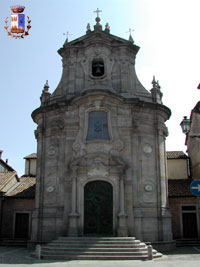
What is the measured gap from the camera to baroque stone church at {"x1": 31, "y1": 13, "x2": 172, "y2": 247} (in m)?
19.6

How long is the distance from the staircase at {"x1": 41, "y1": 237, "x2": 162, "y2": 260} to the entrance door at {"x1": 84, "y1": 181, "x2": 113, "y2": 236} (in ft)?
5.33

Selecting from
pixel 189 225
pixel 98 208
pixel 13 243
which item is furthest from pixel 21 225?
pixel 189 225

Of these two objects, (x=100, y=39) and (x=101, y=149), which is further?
(x=100, y=39)

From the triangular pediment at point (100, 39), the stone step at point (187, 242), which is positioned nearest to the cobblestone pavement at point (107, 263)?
the stone step at point (187, 242)

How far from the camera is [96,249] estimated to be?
16.6 m

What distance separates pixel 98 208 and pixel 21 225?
9529 mm

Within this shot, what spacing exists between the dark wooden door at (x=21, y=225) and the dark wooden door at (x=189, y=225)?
40.0ft

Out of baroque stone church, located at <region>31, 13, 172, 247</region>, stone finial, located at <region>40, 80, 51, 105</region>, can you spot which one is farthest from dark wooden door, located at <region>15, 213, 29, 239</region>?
stone finial, located at <region>40, 80, 51, 105</region>

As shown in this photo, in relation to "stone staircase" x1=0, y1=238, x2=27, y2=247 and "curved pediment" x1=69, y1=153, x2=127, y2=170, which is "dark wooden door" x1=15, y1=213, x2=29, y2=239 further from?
"curved pediment" x1=69, y1=153, x2=127, y2=170

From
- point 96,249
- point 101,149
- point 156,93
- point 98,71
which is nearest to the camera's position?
point 96,249

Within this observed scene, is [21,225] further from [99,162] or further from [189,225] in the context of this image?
[189,225]

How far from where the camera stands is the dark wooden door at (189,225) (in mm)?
24797

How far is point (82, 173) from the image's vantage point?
20.0 m

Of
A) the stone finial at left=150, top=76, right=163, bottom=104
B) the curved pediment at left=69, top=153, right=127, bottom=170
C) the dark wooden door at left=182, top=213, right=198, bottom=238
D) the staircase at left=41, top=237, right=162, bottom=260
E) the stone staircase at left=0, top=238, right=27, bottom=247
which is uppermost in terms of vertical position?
the stone finial at left=150, top=76, right=163, bottom=104
